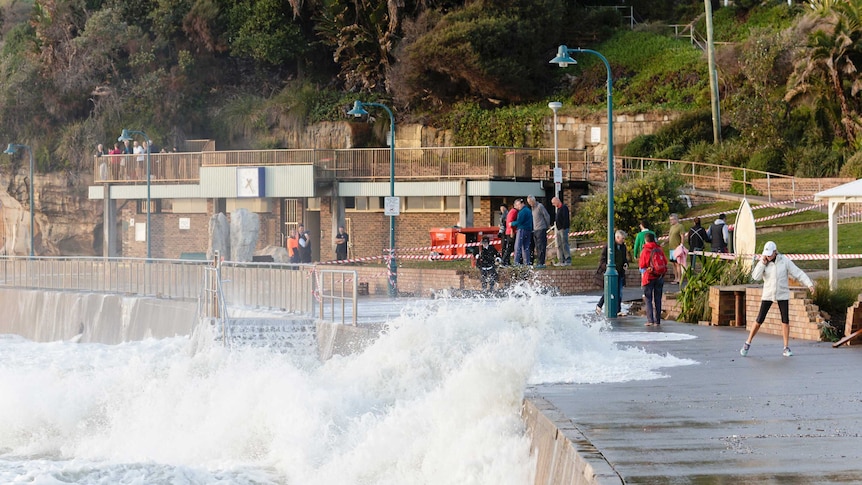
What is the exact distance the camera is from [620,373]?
14242 millimetres

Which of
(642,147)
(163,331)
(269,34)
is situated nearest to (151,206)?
(269,34)

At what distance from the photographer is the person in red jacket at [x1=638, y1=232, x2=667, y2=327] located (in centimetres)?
2056

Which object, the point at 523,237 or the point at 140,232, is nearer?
the point at 523,237

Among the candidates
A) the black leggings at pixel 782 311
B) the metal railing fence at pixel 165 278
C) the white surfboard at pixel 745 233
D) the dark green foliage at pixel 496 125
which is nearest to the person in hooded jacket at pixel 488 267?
the metal railing fence at pixel 165 278

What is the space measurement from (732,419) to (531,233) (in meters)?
18.8

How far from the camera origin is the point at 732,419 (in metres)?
10.7

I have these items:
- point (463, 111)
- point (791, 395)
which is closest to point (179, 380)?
point (791, 395)

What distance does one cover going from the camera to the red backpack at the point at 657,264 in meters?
20.5

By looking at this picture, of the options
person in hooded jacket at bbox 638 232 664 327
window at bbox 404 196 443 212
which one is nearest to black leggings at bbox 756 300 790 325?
person in hooded jacket at bbox 638 232 664 327

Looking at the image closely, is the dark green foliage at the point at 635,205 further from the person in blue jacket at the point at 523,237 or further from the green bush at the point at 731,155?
the green bush at the point at 731,155

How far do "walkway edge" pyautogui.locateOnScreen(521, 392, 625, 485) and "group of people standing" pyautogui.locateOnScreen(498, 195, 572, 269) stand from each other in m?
17.4

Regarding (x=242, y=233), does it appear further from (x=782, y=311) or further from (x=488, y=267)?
(x=782, y=311)

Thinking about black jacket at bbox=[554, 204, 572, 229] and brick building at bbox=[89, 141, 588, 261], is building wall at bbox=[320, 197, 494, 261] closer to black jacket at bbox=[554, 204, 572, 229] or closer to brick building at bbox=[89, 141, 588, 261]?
brick building at bbox=[89, 141, 588, 261]

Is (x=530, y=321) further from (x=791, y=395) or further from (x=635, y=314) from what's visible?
(x=635, y=314)
